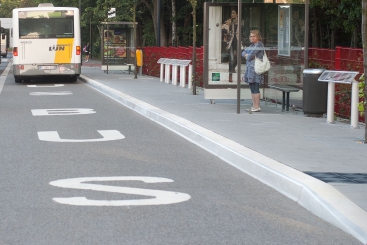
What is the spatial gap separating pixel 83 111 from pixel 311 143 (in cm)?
828

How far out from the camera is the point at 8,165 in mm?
10492

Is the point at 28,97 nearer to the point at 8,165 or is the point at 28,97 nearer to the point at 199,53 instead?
the point at 199,53

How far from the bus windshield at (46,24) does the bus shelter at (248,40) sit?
14.1 metres

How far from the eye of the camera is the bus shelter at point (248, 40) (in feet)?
61.3

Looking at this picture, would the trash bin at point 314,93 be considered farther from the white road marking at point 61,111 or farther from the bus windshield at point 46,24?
the bus windshield at point 46,24

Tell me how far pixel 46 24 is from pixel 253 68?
54.1 ft

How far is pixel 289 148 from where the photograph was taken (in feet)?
37.0

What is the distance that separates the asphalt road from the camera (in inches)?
262

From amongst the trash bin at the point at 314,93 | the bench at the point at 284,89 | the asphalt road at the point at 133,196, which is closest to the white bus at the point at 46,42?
the bench at the point at 284,89

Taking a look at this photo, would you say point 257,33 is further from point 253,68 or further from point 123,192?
point 123,192

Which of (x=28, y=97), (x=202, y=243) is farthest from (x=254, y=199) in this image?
(x=28, y=97)

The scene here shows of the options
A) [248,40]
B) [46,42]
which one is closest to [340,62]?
[248,40]

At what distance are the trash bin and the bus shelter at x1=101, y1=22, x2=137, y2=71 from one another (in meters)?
22.2

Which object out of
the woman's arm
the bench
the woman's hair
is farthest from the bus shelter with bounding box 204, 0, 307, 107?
the woman's arm
